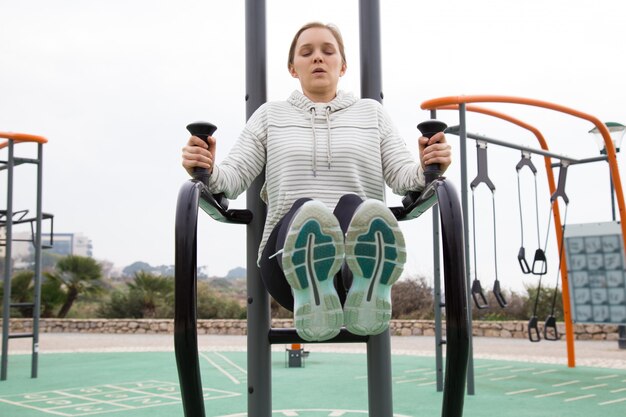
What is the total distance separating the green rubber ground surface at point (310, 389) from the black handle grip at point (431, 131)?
2690 mm

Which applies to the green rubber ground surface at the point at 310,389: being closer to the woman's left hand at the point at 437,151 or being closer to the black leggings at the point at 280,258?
the black leggings at the point at 280,258

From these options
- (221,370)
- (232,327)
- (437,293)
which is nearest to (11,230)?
(221,370)

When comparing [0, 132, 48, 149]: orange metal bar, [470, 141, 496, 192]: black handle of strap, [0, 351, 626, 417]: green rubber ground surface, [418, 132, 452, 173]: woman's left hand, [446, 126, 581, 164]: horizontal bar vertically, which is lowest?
[0, 351, 626, 417]: green rubber ground surface

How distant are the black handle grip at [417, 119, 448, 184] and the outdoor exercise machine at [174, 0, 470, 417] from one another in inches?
0.4

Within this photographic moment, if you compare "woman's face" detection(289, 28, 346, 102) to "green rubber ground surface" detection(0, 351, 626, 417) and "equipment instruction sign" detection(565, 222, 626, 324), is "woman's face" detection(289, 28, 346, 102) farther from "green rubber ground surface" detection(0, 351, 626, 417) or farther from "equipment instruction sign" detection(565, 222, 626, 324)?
"equipment instruction sign" detection(565, 222, 626, 324)

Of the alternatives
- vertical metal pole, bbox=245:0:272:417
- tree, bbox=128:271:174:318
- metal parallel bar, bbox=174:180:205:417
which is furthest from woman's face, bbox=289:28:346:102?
tree, bbox=128:271:174:318

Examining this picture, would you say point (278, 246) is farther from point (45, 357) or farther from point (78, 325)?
point (78, 325)

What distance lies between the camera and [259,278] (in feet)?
6.03

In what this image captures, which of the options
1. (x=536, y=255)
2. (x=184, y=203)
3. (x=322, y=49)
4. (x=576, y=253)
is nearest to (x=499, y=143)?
(x=536, y=255)

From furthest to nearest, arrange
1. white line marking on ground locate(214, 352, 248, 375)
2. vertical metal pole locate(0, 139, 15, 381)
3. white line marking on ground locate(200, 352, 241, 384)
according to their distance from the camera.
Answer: white line marking on ground locate(214, 352, 248, 375)
white line marking on ground locate(200, 352, 241, 384)
vertical metal pole locate(0, 139, 15, 381)

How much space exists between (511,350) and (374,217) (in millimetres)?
7644

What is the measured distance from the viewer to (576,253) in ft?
22.1

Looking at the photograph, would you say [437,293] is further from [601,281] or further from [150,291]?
[150,291]

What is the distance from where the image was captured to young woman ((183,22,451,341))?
135cm
